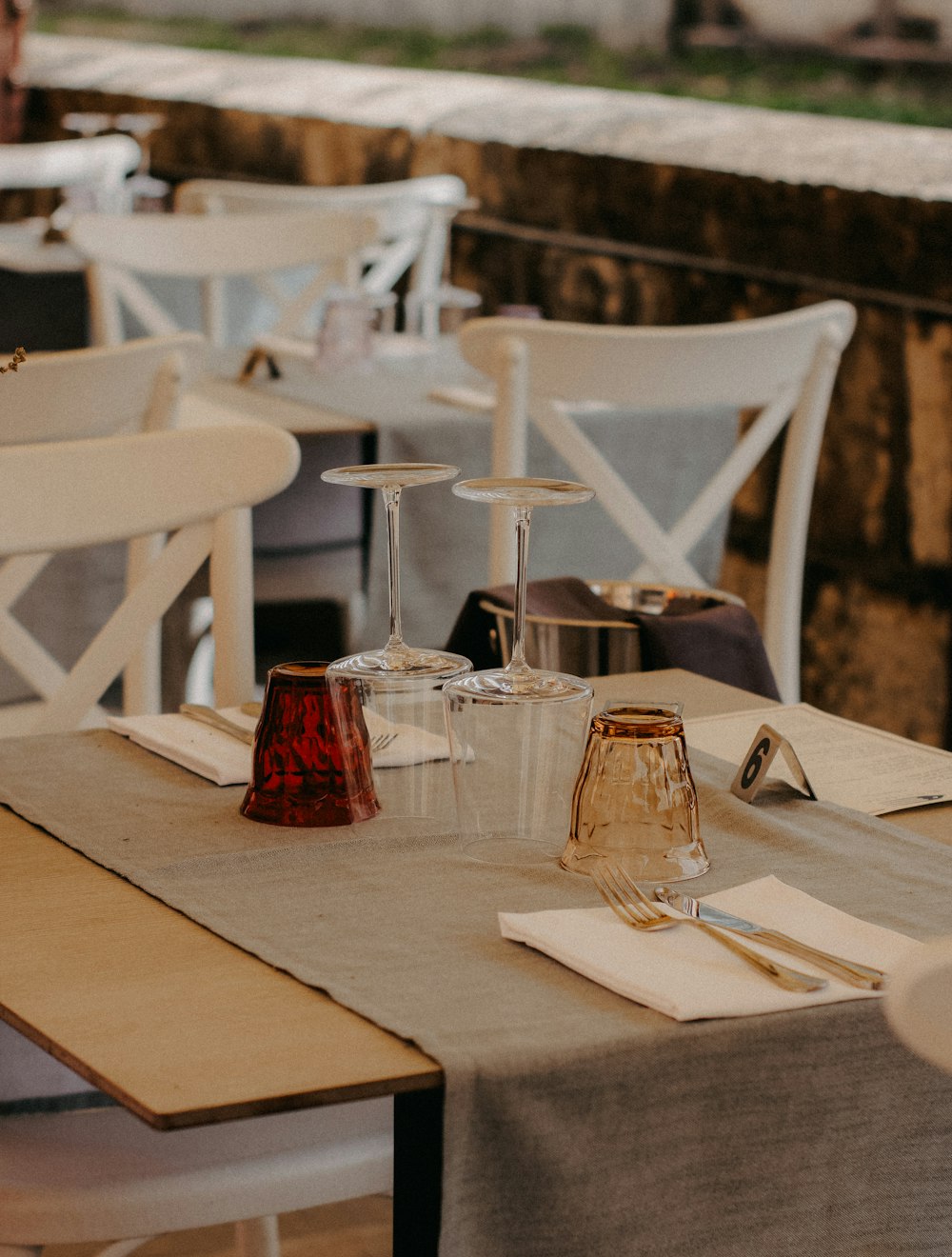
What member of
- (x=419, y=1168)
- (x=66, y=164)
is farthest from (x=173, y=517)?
(x=66, y=164)

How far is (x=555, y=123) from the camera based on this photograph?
4.43m

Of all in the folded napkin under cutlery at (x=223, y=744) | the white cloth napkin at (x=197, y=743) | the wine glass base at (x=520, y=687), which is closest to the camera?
the wine glass base at (x=520, y=687)

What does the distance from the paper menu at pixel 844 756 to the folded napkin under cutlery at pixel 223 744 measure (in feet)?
0.89

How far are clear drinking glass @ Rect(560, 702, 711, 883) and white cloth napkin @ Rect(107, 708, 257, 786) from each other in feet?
1.00

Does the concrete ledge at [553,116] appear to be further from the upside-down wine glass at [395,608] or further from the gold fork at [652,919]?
the gold fork at [652,919]

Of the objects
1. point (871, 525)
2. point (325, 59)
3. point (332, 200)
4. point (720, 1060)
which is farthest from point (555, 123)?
point (720, 1060)

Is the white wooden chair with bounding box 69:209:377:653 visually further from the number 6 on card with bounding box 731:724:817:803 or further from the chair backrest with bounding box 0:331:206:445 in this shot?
the number 6 on card with bounding box 731:724:817:803

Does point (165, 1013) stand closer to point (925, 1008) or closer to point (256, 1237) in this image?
point (925, 1008)

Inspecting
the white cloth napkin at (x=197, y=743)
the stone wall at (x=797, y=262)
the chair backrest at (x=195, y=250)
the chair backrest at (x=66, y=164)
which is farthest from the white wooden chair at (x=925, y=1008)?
the chair backrest at (x=66, y=164)

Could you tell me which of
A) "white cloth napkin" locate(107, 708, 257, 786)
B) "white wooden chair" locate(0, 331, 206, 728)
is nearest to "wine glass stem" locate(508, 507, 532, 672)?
"white cloth napkin" locate(107, 708, 257, 786)

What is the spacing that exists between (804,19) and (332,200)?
1039 mm

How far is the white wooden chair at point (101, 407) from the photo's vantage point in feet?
6.92

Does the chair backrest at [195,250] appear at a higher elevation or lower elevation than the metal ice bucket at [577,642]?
higher

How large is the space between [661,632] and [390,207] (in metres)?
2.54
